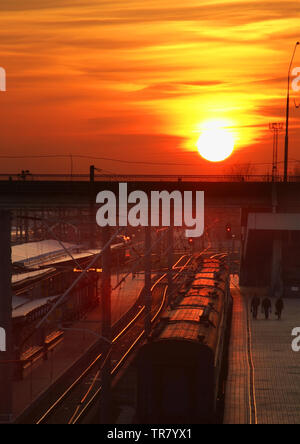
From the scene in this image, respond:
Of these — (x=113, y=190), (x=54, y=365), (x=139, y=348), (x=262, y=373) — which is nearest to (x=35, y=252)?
(x=113, y=190)

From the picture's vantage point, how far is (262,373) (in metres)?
30.6

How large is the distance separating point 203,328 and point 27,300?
13.6 m

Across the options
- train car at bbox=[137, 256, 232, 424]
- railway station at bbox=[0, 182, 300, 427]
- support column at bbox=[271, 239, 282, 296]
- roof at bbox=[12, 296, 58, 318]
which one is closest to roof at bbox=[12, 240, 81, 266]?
railway station at bbox=[0, 182, 300, 427]

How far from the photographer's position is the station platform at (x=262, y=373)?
24438 mm

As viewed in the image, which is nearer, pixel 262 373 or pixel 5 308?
pixel 5 308

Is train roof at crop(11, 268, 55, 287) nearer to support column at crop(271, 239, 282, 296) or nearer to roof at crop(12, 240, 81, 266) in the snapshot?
roof at crop(12, 240, 81, 266)

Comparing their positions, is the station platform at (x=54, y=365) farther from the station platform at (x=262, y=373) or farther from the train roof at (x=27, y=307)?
the station platform at (x=262, y=373)

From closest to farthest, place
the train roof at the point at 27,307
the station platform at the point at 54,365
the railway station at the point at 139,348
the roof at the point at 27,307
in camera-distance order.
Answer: the railway station at the point at 139,348 → the station platform at the point at 54,365 → the train roof at the point at 27,307 → the roof at the point at 27,307

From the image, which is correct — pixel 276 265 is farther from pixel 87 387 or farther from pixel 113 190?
pixel 87 387

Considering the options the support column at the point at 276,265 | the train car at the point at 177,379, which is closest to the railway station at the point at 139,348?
the train car at the point at 177,379

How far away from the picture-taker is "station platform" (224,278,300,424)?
2444 centimetres

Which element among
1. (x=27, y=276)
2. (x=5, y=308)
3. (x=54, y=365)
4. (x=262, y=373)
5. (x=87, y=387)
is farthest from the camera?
(x=27, y=276)

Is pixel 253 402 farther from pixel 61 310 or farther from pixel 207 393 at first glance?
pixel 61 310

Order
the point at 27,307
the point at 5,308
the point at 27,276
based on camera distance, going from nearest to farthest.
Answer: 1. the point at 5,308
2. the point at 27,307
3. the point at 27,276
